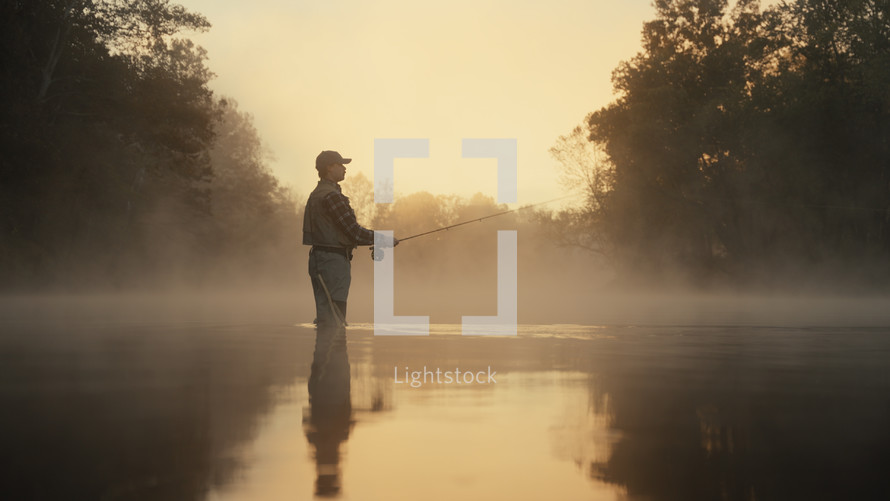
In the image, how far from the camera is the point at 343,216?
12.1 meters

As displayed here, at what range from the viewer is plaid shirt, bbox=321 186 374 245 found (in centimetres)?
1212

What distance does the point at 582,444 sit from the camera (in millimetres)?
4363

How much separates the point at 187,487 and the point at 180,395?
9.06ft

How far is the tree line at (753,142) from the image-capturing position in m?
43.2

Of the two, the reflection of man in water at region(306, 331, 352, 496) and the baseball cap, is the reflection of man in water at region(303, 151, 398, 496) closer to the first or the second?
the baseball cap

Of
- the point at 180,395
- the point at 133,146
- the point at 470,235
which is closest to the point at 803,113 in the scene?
the point at 133,146

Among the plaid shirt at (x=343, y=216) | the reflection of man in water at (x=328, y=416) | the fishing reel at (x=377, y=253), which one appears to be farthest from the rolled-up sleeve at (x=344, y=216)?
the reflection of man in water at (x=328, y=416)

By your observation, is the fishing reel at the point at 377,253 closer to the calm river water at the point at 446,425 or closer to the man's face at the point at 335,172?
the man's face at the point at 335,172

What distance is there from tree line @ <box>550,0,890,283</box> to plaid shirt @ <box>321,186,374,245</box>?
32255 mm

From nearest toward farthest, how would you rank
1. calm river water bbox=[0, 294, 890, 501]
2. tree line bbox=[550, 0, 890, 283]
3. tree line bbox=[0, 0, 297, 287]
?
calm river water bbox=[0, 294, 890, 501] < tree line bbox=[0, 0, 297, 287] < tree line bbox=[550, 0, 890, 283]

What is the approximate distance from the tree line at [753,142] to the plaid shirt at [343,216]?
32255 mm

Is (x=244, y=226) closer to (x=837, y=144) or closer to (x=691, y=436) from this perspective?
(x=837, y=144)

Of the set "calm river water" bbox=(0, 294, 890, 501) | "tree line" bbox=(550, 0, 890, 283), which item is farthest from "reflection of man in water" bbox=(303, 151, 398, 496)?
"tree line" bbox=(550, 0, 890, 283)

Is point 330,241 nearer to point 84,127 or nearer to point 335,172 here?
point 335,172
